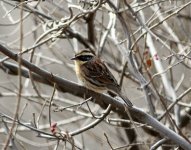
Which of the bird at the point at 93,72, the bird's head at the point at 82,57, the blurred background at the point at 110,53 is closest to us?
the blurred background at the point at 110,53

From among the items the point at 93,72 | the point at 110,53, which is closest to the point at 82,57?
the point at 93,72

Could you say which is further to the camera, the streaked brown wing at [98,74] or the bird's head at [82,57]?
the bird's head at [82,57]

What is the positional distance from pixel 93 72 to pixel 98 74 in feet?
0.30

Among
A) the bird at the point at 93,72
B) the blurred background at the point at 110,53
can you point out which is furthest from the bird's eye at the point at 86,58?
the blurred background at the point at 110,53

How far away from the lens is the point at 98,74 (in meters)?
4.43

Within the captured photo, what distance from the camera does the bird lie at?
167 inches

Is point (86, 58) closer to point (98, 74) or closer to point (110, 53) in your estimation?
point (98, 74)

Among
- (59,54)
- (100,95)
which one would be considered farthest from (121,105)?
(59,54)

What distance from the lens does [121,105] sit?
10.4ft

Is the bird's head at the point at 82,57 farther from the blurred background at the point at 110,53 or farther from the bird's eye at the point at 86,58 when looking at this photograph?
the blurred background at the point at 110,53

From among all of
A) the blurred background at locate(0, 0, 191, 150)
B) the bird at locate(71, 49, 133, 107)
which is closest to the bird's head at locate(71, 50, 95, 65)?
the bird at locate(71, 49, 133, 107)

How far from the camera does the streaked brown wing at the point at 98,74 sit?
427 cm

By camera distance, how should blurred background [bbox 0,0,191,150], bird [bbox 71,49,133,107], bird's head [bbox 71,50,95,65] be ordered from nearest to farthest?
1. blurred background [bbox 0,0,191,150]
2. bird [bbox 71,49,133,107]
3. bird's head [bbox 71,50,95,65]

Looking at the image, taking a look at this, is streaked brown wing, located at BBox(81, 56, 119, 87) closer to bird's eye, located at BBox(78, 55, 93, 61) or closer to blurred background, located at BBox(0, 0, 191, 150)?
bird's eye, located at BBox(78, 55, 93, 61)
